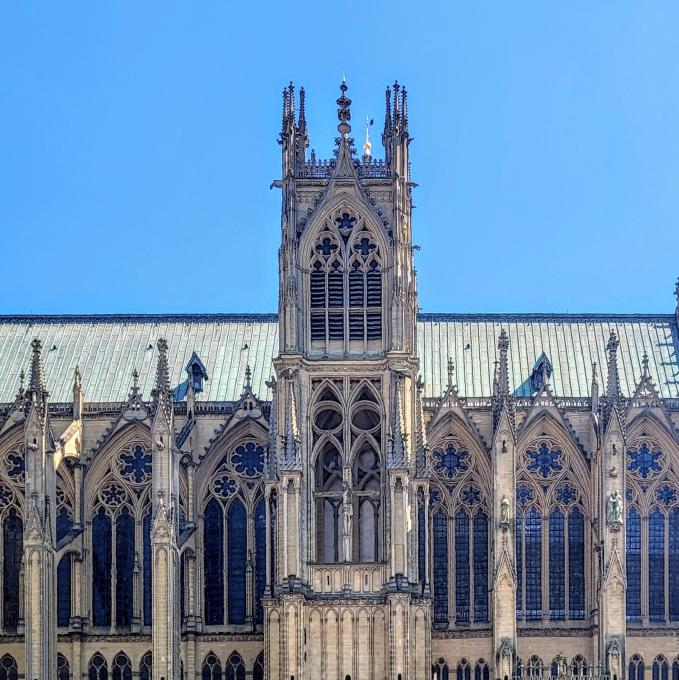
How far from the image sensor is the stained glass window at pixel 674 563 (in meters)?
80.9

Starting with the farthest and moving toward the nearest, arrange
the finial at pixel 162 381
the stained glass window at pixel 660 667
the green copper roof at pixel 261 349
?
the green copper roof at pixel 261 349 → the stained glass window at pixel 660 667 → the finial at pixel 162 381

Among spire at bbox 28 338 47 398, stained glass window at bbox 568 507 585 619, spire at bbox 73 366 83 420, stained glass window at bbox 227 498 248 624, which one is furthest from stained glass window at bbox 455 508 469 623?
spire at bbox 28 338 47 398

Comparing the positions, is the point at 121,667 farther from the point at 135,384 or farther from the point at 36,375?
the point at 36,375

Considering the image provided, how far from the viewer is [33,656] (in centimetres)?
7669

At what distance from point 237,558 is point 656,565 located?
1787 centimetres

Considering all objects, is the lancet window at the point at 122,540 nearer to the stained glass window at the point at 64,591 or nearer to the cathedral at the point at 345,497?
the cathedral at the point at 345,497

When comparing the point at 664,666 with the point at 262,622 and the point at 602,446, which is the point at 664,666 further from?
the point at 262,622

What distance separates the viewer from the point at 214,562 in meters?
81.9

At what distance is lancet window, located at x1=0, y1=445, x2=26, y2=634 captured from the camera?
8150cm

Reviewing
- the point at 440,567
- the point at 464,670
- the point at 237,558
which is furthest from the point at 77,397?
the point at 464,670

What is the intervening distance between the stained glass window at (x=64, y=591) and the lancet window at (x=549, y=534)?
62.6 feet

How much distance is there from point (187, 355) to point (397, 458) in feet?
50.6

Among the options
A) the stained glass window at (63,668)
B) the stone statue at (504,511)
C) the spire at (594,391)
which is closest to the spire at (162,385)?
the stained glass window at (63,668)

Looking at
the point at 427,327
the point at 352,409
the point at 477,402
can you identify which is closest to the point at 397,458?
the point at 352,409
